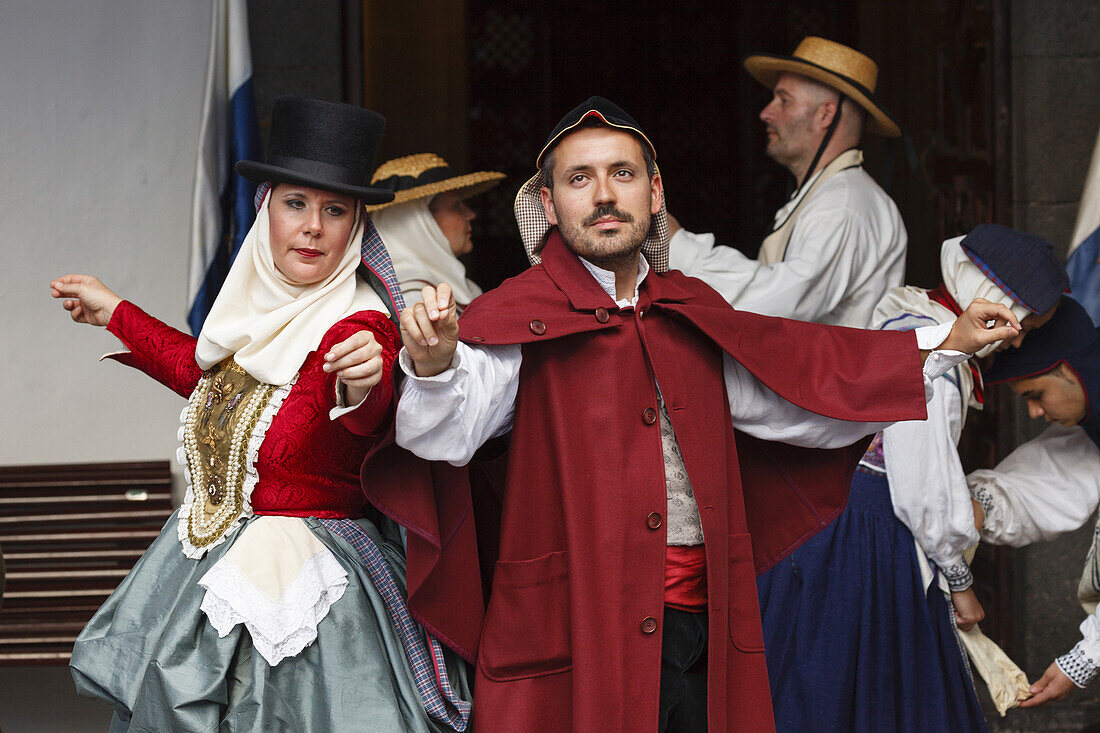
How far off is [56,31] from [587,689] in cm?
352

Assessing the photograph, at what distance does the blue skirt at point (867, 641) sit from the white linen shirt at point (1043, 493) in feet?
0.96

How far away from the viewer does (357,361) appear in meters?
2.03

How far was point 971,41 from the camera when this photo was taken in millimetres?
4645

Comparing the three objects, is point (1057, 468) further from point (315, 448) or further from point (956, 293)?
point (315, 448)

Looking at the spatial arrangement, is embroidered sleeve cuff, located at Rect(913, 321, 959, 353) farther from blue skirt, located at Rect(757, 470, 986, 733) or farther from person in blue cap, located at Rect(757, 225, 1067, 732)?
blue skirt, located at Rect(757, 470, 986, 733)

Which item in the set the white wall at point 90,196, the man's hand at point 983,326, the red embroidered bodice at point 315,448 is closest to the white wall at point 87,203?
the white wall at point 90,196

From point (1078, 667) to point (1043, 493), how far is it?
50 centimetres

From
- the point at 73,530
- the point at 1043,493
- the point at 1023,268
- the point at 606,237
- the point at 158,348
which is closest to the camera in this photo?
the point at 606,237

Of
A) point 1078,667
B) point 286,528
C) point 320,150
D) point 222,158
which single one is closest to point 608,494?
point 286,528

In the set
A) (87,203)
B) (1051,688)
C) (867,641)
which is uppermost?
(87,203)

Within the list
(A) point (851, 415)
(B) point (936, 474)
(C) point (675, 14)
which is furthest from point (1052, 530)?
(C) point (675, 14)

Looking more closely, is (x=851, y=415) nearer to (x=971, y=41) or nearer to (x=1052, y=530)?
(x=1052, y=530)

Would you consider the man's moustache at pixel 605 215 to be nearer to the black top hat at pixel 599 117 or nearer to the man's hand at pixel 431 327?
the black top hat at pixel 599 117

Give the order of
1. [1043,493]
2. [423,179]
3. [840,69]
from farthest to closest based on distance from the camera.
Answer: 1. [423,179]
2. [840,69]
3. [1043,493]
